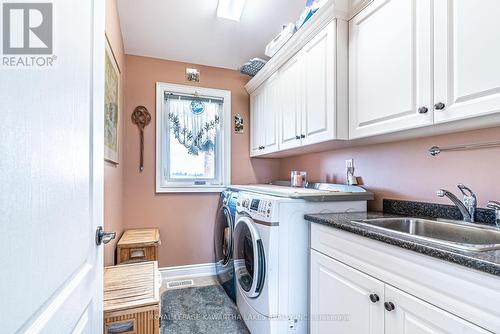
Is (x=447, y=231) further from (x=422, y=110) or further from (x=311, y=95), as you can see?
(x=311, y=95)

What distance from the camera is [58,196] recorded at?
580 millimetres

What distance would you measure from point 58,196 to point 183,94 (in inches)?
97.2

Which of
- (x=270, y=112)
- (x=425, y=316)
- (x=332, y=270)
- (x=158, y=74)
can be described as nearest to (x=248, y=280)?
(x=332, y=270)

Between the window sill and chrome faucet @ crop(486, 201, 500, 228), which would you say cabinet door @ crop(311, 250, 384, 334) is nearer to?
chrome faucet @ crop(486, 201, 500, 228)

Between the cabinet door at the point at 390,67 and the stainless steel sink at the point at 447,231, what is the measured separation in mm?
509

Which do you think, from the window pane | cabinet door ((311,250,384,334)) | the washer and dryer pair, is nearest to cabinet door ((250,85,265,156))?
the window pane

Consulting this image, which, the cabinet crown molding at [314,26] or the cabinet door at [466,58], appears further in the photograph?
the cabinet crown molding at [314,26]

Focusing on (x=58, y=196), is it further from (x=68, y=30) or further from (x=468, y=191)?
(x=468, y=191)

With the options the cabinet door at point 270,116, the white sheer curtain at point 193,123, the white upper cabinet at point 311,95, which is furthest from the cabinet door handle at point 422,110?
the white sheer curtain at point 193,123

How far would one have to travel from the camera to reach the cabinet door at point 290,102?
2006mm

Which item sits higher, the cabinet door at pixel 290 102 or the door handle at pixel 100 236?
the cabinet door at pixel 290 102

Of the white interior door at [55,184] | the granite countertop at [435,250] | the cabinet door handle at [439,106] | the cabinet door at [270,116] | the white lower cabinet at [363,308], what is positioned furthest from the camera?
the cabinet door at [270,116]

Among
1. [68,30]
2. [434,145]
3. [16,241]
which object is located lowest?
[16,241]

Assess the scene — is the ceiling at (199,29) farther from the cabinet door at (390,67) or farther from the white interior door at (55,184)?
the white interior door at (55,184)
